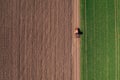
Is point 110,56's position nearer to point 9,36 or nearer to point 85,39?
point 85,39

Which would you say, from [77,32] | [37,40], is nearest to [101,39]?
[77,32]

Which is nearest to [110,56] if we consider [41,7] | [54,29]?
[54,29]

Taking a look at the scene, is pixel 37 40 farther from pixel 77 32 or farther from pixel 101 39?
pixel 101 39
